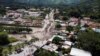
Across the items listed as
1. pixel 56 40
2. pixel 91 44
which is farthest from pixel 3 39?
pixel 91 44

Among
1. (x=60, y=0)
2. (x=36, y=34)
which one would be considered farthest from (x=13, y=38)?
(x=60, y=0)

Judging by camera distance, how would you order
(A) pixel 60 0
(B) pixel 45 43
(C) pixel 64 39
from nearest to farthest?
(B) pixel 45 43 → (C) pixel 64 39 → (A) pixel 60 0

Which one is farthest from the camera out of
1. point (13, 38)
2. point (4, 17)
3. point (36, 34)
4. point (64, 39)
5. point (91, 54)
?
point (4, 17)

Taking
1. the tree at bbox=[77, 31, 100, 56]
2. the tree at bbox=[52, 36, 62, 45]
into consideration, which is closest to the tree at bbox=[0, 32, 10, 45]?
the tree at bbox=[52, 36, 62, 45]

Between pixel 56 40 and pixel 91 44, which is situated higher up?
pixel 91 44

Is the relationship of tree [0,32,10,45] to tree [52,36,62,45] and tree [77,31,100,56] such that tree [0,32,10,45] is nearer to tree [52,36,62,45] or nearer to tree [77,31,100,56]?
tree [52,36,62,45]

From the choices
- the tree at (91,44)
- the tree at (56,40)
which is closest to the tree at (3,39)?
the tree at (56,40)

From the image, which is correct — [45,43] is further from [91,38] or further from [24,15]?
[24,15]

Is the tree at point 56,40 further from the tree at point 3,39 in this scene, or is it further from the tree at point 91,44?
the tree at point 3,39

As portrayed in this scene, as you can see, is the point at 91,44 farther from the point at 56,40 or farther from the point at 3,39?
the point at 3,39

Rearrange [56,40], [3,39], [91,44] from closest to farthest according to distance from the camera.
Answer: [91,44] → [56,40] → [3,39]

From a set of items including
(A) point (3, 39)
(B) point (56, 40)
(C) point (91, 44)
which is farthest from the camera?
(A) point (3, 39)
